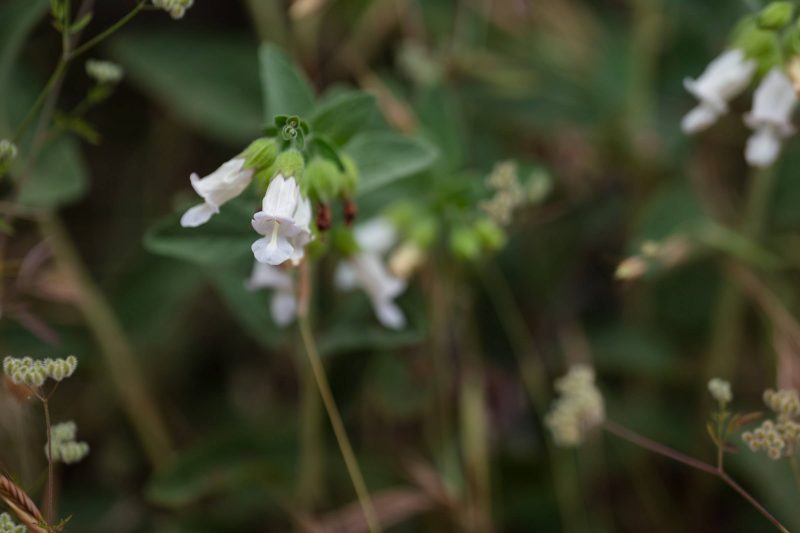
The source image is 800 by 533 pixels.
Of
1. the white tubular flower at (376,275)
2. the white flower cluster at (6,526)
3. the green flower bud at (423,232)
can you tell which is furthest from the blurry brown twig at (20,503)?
the green flower bud at (423,232)

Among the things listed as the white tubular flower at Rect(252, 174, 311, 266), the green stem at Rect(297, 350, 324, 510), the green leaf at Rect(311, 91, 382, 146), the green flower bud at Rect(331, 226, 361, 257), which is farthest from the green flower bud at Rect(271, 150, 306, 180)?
the green stem at Rect(297, 350, 324, 510)

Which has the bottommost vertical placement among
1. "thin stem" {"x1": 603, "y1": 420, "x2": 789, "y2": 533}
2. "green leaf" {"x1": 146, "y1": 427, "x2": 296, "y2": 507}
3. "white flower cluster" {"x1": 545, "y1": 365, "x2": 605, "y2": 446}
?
"thin stem" {"x1": 603, "y1": 420, "x2": 789, "y2": 533}

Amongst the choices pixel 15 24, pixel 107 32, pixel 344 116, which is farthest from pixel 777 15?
pixel 15 24

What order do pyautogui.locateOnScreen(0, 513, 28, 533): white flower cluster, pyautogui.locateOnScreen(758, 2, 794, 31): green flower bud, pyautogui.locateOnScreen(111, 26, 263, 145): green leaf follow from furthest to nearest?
pyautogui.locateOnScreen(111, 26, 263, 145): green leaf, pyautogui.locateOnScreen(758, 2, 794, 31): green flower bud, pyautogui.locateOnScreen(0, 513, 28, 533): white flower cluster

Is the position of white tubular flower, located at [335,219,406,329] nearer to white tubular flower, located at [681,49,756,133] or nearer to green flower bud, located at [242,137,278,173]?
green flower bud, located at [242,137,278,173]

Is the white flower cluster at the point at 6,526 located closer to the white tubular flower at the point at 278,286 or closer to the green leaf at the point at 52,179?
the white tubular flower at the point at 278,286

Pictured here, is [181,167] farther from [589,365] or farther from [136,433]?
[589,365]

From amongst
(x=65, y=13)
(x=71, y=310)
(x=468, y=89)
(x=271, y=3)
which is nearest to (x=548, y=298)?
(x=468, y=89)
